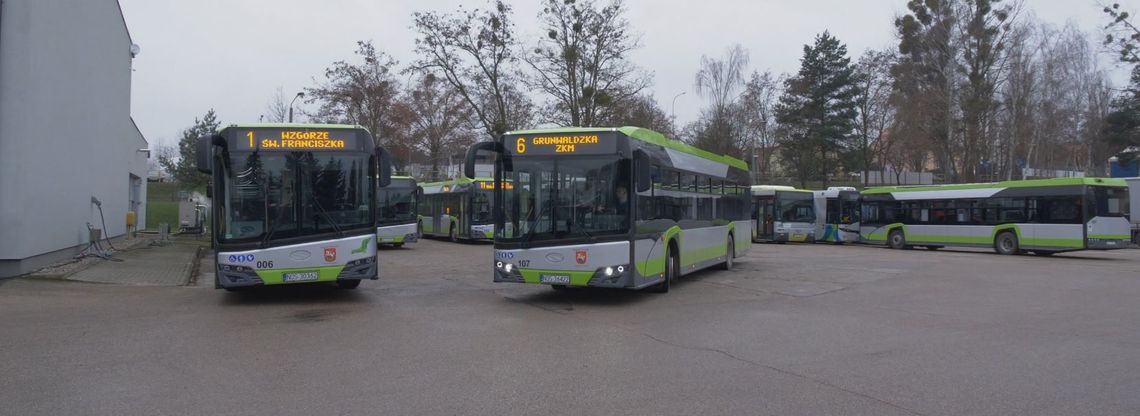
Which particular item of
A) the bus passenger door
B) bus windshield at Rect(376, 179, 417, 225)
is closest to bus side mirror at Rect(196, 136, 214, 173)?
bus windshield at Rect(376, 179, 417, 225)

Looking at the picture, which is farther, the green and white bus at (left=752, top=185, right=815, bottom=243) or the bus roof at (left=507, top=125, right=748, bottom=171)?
the green and white bus at (left=752, top=185, right=815, bottom=243)

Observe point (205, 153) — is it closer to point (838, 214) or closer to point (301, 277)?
point (301, 277)

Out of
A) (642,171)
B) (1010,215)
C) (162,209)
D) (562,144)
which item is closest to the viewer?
(642,171)

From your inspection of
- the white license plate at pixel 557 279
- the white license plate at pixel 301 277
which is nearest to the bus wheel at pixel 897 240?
the white license plate at pixel 557 279

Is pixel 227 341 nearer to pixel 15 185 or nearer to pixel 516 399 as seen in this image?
pixel 516 399

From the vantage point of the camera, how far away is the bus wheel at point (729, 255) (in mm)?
19759

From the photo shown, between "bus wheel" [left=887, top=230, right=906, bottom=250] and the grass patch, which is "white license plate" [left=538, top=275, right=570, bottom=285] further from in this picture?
the grass patch

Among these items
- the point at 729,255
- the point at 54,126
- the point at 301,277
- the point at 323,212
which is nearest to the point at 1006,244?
the point at 729,255

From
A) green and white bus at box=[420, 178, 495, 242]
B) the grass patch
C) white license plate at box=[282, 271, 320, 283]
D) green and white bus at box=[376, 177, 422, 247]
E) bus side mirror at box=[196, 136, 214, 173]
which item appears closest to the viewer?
bus side mirror at box=[196, 136, 214, 173]

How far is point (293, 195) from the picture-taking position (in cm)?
1227

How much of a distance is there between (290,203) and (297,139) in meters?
1.06

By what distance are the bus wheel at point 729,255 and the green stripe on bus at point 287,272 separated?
34.1 ft

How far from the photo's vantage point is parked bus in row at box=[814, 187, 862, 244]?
3716cm

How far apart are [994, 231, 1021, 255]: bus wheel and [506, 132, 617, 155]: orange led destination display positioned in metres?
21.2
